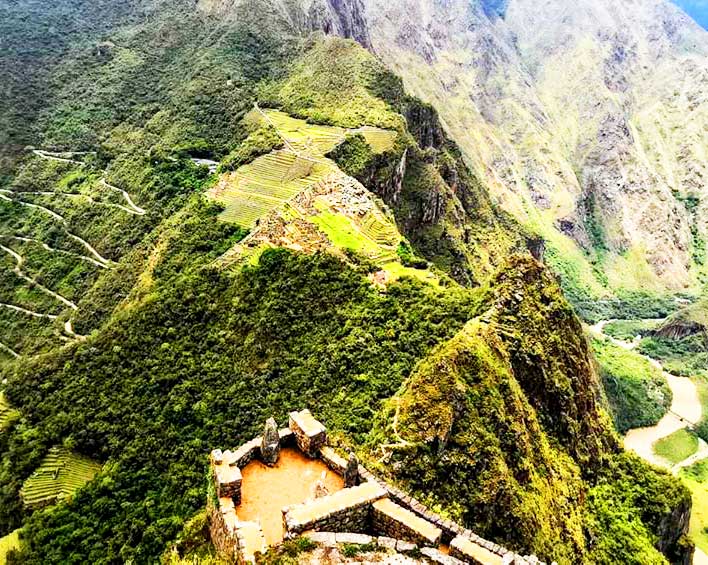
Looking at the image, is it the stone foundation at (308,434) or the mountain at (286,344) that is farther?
the mountain at (286,344)

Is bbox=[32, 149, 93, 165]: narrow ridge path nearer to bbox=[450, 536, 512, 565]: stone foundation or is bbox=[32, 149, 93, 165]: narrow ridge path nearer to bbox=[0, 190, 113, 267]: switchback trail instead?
bbox=[0, 190, 113, 267]: switchback trail

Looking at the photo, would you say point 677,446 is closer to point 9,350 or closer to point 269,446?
point 9,350

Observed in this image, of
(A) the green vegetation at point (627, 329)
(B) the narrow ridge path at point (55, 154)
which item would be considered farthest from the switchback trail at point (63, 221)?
(A) the green vegetation at point (627, 329)

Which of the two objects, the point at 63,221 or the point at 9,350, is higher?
the point at 63,221

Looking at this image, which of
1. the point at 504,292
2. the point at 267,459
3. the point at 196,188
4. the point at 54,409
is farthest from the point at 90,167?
the point at 267,459

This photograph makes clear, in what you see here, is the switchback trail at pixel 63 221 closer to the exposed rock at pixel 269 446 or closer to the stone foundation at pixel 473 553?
the exposed rock at pixel 269 446

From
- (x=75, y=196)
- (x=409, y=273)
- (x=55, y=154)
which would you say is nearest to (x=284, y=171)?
(x=409, y=273)

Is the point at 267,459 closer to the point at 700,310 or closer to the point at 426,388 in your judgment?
the point at 426,388
